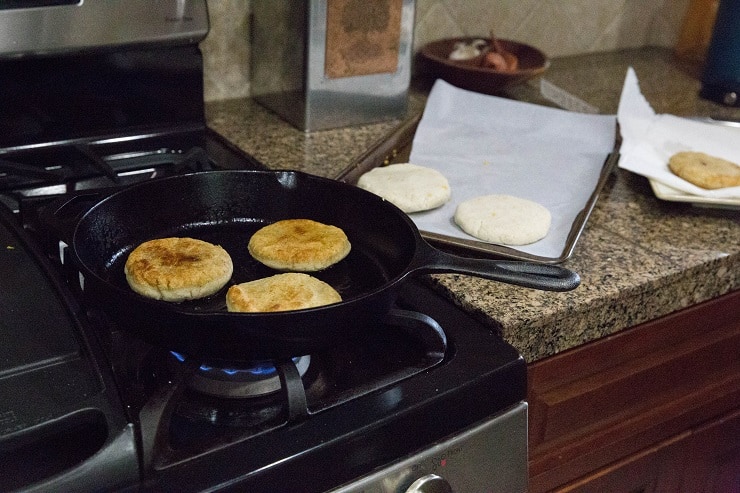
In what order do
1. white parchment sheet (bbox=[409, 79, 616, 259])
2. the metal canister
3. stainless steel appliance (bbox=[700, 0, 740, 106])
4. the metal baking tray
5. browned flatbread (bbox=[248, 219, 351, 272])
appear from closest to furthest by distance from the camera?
browned flatbread (bbox=[248, 219, 351, 272]) < the metal baking tray < white parchment sheet (bbox=[409, 79, 616, 259]) < the metal canister < stainless steel appliance (bbox=[700, 0, 740, 106])

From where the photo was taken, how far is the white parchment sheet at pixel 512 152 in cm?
105

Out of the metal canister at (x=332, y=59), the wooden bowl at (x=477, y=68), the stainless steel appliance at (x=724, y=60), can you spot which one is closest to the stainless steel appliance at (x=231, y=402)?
the metal canister at (x=332, y=59)

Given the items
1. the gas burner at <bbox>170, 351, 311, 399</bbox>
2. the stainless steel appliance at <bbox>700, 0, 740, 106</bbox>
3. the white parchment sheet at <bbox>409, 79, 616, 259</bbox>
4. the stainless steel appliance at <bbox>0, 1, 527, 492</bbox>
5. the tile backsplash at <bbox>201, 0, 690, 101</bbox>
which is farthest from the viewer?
the stainless steel appliance at <bbox>700, 0, 740, 106</bbox>

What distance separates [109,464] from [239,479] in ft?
0.31

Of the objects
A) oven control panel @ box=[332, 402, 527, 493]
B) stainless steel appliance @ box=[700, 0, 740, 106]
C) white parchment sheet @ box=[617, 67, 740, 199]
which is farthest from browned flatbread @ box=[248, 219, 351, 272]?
stainless steel appliance @ box=[700, 0, 740, 106]

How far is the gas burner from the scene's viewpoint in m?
0.68

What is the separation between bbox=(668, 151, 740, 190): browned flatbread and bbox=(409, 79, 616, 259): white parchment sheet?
111 millimetres

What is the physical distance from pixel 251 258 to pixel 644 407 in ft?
1.77

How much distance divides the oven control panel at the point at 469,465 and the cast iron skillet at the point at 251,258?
126 mm

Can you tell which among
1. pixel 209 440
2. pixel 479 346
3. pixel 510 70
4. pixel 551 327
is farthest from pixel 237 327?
pixel 510 70

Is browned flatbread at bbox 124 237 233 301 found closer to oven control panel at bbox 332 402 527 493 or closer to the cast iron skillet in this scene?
the cast iron skillet

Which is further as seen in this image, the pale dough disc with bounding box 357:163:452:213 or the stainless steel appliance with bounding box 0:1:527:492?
the pale dough disc with bounding box 357:163:452:213

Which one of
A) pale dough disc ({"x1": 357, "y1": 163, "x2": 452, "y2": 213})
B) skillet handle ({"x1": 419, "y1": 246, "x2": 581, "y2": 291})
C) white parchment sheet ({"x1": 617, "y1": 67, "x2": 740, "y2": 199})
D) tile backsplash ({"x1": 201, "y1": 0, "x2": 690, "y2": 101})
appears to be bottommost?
pale dough disc ({"x1": 357, "y1": 163, "x2": 452, "y2": 213})

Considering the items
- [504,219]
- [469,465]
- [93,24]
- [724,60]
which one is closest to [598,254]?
[504,219]
